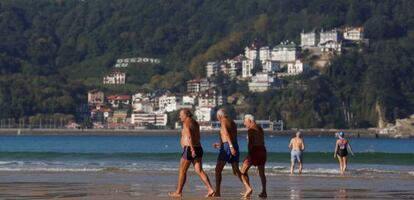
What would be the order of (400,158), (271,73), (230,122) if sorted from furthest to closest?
(271,73) < (400,158) < (230,122)

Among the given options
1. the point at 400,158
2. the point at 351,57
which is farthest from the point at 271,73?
the point at 400,158

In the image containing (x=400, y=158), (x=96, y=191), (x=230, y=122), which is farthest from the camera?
(x=400, y=158)

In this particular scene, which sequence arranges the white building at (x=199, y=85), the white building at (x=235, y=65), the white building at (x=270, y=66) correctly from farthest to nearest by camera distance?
the white building at (x=235, y=65), the white building at (x=270, y=66), the white building at (x=199, y=85)

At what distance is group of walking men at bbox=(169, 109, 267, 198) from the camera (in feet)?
63.0

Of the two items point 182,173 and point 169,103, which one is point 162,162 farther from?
point 169,103

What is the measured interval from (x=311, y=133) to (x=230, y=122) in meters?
125

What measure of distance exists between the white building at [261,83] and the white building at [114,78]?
21.0 m

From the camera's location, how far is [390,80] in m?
164

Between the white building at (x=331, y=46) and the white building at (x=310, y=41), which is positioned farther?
the white building at (x=310, y=41)

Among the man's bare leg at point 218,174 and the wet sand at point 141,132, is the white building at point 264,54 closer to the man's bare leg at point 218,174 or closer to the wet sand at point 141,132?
the wet sand at point 141,132

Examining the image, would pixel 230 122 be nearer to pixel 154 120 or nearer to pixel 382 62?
pixel 154 120

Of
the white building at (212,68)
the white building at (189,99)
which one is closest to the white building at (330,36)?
the white building at (212,68)

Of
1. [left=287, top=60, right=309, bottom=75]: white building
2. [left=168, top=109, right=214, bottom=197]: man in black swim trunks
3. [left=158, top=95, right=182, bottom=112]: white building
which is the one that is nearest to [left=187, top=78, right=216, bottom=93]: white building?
[left=158, top=95, right=182, bottom=112]: white building

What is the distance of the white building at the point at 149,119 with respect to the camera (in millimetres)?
162625
